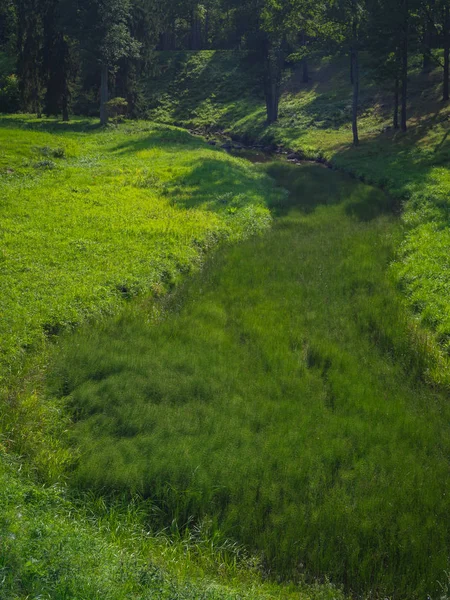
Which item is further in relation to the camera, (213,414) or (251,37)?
(251,37)

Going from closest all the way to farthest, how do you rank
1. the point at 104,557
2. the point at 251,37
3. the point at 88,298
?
the point at 104,557, the point at 88,298, the point at 251,37

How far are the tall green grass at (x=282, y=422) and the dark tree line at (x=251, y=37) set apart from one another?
93.2 feet

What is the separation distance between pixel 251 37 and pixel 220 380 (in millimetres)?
56728

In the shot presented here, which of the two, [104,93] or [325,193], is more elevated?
[104,93]

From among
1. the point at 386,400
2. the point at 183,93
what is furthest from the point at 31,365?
the point at 183,93

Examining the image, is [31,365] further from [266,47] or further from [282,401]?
[266,47]

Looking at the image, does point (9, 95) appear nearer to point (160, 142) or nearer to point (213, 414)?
point (160, 142)

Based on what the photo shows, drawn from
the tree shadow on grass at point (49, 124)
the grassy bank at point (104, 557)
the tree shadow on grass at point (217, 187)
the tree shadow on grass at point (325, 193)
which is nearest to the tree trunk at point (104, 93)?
the tree shadow on grass at point (49, 124)

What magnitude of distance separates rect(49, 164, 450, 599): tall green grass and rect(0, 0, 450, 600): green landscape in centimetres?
4

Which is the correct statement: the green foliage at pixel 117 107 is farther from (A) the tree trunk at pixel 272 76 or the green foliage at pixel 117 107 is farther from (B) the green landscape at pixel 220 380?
(B) the green landscape at pixel 220 380

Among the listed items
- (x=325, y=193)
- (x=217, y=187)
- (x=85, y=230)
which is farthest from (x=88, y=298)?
(x=325, y=193)

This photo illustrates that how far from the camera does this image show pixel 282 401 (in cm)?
1019

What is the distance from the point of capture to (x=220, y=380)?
1086cm

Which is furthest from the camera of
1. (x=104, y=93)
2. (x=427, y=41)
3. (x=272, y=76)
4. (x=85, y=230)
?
(x=427, y=41)
